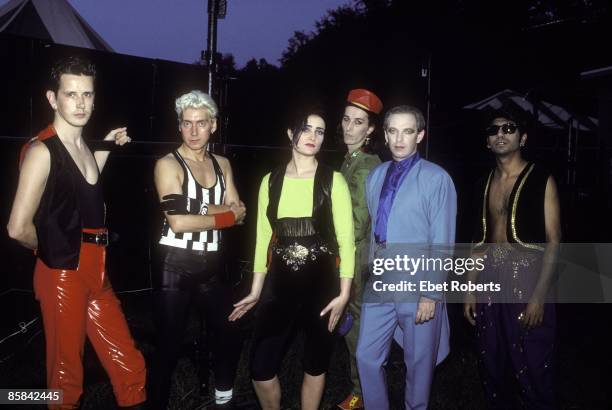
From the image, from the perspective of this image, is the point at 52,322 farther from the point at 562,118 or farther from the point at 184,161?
the point at 562,118

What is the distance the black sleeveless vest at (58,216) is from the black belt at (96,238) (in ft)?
0.25

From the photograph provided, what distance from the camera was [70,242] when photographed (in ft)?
8.73

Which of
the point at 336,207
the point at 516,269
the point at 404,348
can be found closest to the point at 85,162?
the point at 336,207

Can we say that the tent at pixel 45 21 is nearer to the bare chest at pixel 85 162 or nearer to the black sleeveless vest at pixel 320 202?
the bare chest at pixel 85 162

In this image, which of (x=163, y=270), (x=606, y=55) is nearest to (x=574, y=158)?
(x=163, y=270)

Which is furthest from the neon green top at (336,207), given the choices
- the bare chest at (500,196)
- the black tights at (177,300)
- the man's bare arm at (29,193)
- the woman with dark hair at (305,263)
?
the man's bare arm at (29,193)

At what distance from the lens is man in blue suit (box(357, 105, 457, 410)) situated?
3.02m

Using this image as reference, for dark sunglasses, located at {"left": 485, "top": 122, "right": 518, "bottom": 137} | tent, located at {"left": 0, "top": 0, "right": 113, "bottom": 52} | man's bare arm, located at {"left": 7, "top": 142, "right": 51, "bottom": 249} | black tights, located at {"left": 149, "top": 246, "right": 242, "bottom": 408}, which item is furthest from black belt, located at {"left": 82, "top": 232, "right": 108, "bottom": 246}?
tent, located at {"left": 0, "top": 0, "right": 113, "bottom": 52}

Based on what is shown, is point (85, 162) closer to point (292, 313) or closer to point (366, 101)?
point (292, 313)

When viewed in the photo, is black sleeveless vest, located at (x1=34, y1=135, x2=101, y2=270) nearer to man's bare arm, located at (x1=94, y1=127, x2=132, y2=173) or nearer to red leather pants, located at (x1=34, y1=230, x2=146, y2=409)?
red leather pants, located at (x1=34, y1=230, x2=146, y2=409)

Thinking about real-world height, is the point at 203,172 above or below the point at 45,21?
below

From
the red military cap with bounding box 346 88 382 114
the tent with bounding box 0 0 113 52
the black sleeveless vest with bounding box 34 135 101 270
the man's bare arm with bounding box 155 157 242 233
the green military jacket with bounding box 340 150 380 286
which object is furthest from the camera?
the tent with bounding box 0 0 113 52

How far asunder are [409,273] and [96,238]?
1874 mm

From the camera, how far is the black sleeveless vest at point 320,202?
9.82 feet
